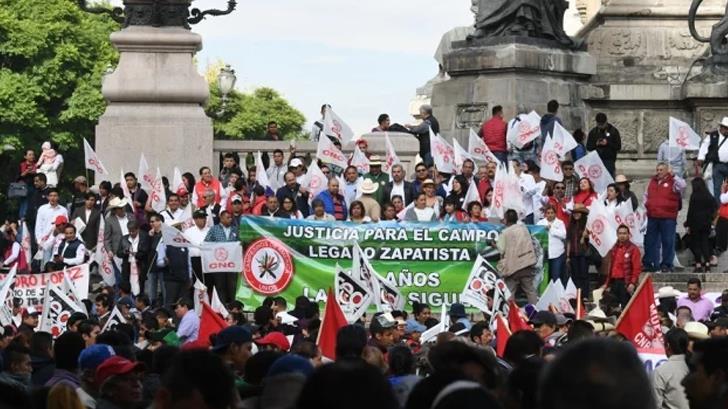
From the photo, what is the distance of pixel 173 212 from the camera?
2777cm

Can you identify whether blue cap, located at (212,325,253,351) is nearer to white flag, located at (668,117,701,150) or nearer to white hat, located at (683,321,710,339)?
white hat, located at (683,321,710,339)

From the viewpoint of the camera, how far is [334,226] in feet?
87.0

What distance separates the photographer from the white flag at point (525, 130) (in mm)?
31172

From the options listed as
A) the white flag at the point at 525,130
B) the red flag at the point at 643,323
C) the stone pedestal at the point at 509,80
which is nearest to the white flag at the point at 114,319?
the red flag at the point at 643,323

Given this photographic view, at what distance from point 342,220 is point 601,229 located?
8.93ft

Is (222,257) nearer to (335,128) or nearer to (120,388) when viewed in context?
(335,128)

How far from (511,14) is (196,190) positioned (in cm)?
698

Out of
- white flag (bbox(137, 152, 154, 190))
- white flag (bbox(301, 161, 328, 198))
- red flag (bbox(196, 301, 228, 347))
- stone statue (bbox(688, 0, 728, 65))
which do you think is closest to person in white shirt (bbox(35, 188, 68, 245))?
white flag (bbox(137, 152, 154, 190))

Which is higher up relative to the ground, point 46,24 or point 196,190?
point 46,24

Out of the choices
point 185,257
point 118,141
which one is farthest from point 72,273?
point 118,141

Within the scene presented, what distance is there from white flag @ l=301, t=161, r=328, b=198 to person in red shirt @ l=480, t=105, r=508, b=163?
9.60ft

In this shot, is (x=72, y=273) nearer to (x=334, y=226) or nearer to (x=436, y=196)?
(x=334, y=226)

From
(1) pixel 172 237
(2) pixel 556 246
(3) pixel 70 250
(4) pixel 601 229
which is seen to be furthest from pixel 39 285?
(4) pixel 601 229

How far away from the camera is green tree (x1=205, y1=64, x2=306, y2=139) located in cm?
10500
